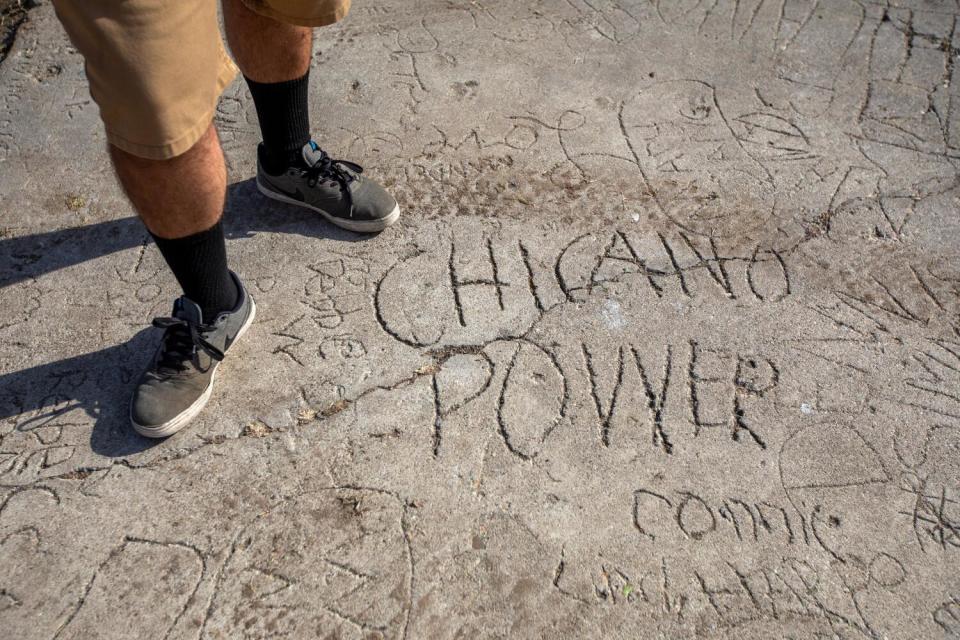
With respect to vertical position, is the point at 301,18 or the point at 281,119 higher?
the point at 301,18

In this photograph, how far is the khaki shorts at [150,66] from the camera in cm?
141

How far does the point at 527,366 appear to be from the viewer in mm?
2047

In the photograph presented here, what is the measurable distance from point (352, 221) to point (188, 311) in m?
0.67

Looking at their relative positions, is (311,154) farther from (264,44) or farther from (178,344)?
(178,344)

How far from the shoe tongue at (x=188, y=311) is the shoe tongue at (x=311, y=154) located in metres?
0.68

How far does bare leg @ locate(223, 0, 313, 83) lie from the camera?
→ 6.77 feet

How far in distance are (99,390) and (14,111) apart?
1549mm

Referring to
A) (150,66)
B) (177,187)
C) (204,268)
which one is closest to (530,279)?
(204,268)

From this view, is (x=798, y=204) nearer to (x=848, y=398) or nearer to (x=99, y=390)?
(x=848, y=398)

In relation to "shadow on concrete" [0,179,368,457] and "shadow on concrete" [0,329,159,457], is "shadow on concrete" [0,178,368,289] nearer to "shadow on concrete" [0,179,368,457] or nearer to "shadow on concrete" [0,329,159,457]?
"shadow on concrete" [0,179,368,457]

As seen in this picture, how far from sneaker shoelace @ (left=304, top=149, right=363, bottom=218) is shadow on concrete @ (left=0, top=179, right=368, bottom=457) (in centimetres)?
15

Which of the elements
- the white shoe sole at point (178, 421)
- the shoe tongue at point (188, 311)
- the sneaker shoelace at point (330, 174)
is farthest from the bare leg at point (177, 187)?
the sneaker shoelace at point (330, 174)

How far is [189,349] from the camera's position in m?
1.89

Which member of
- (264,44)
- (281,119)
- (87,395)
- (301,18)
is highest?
(301,18)
